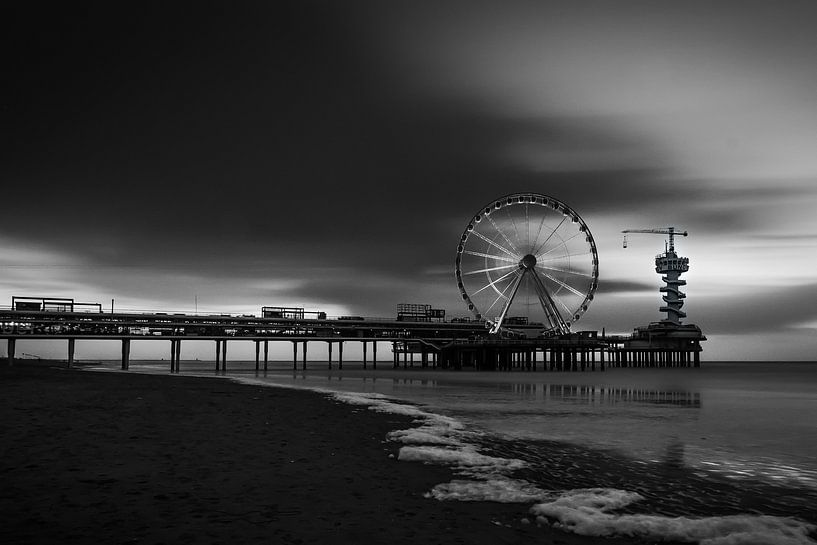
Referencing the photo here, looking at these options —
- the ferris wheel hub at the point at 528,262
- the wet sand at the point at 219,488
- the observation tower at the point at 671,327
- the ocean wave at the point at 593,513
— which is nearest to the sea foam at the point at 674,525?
the ocean wave at the point at 593,513

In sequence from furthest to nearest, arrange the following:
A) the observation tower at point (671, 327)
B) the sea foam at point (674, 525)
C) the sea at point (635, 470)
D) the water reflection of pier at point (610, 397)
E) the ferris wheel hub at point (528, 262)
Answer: the observation tower at point (671, 327)
the ferris wheel hub at point (528, 262)
the water reflection of pier at point (610, 397)
the sea at point (635, 470)
the sea foam at point (674, 525)

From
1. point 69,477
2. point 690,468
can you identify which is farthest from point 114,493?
point 690,468

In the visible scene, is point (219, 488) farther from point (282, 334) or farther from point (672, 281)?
point (672, 281)

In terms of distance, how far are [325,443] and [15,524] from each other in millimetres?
8464

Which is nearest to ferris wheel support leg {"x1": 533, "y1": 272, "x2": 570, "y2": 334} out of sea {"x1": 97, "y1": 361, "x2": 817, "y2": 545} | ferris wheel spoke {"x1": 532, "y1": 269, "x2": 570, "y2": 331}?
ferris wheel spoke {"x1": 532, "y1": 269, "x2": 570, "y2": 331}

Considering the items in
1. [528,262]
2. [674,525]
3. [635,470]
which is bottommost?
[635,470]

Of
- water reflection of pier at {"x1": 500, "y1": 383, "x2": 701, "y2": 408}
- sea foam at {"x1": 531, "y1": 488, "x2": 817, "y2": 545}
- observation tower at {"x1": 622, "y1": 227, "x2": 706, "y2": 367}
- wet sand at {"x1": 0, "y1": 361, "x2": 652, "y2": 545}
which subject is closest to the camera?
wet sand at {"x1": 0, "y1": 361, "x2": 652, "y2": 545}

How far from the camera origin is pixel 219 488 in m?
9.73

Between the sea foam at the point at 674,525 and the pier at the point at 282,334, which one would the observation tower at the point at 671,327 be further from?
the sea foam at the point at 674,525

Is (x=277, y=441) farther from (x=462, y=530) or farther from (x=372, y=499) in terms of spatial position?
(x=462, y=530)

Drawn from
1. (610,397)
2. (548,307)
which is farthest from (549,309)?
(610,397)

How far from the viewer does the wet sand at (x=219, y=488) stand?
7.48 m

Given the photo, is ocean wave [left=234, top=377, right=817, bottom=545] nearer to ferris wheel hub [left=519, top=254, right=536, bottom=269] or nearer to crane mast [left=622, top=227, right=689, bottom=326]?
ferris wheel hub [left=519, top=254, right=536, bottom=269]

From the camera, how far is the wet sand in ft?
24.5
